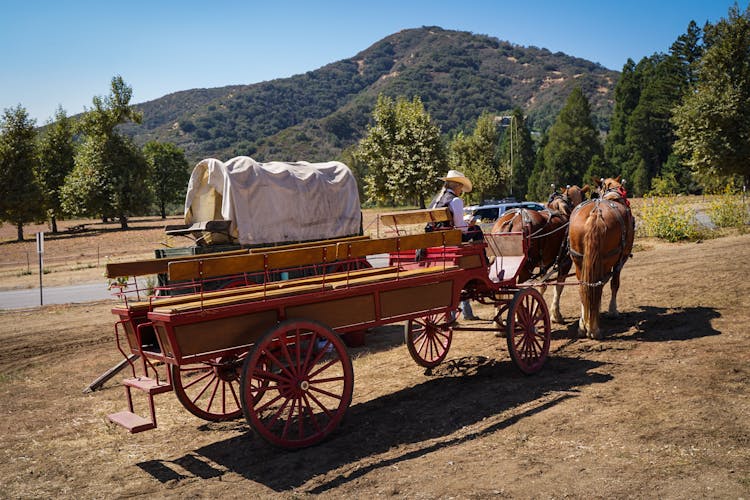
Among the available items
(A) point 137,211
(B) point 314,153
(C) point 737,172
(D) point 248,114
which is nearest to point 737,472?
(C) point 737,172

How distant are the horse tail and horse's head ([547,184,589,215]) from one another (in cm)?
204

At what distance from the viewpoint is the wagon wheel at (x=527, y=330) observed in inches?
310

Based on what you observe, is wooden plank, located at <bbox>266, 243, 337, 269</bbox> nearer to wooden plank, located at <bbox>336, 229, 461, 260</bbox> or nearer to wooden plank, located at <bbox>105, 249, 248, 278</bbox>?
wooden plank, located at <bbox>336, 229, 461, 260</bbox>

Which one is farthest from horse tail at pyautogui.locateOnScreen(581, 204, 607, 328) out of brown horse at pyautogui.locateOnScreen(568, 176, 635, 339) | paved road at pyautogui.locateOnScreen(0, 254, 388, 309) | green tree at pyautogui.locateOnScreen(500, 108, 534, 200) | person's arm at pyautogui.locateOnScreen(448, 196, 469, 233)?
green tree at pyautogui.locateOnScreen(500, 108, 534, 200)

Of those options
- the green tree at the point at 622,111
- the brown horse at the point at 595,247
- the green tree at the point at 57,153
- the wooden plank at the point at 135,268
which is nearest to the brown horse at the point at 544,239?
the brown horse at the point at 595,247

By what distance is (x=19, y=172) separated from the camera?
43.5 m

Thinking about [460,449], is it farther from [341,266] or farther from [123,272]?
[341,266]

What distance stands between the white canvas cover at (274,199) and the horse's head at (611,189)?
15.7 ft

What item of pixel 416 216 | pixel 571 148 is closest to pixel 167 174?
pixel 571 148

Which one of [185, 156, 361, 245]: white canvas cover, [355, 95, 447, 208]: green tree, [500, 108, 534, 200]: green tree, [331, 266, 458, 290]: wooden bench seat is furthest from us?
[500, 108, 534, 200]: green tree

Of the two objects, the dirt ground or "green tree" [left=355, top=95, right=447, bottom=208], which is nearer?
the dirt ground

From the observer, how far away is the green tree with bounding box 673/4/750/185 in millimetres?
27688

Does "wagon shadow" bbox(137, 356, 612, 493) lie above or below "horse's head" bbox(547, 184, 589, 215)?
below

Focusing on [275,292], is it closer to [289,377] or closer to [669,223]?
[289,377]
